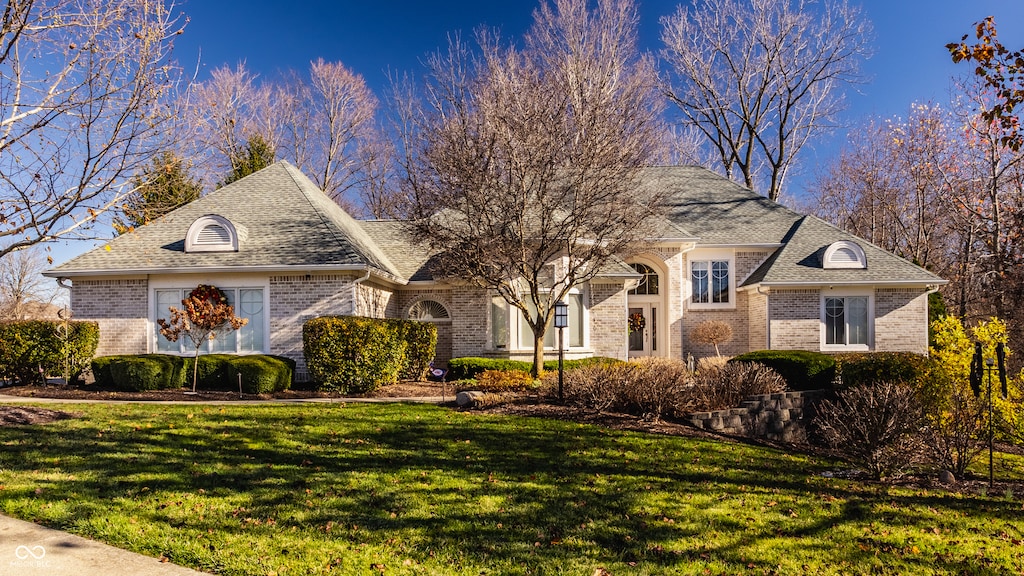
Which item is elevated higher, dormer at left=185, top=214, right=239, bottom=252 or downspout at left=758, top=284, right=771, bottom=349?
dormer at left=185, top=214, right=239, bottom=252

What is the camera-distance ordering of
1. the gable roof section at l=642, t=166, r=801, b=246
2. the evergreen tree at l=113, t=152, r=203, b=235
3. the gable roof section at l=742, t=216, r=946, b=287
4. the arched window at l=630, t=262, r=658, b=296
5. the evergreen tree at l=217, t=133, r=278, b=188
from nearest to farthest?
1. the evergreen tree at l=113, t=152, r=203, b=235
2. the gable roof section at l=742, t=216, r=946, b=287
3. the arched window at l=630, t=262, r=658, b=296
4. the gable roof section at l=642, t=166, r=801, b=246
5. the evergreen tree at l=217, t=133, r=278, b=188

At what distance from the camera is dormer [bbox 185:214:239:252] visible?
15.0m

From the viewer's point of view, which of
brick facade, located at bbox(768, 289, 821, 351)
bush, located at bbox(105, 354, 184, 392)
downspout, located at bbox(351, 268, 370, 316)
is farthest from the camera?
brick facade, located at bbox(768, 289, 821, 351)

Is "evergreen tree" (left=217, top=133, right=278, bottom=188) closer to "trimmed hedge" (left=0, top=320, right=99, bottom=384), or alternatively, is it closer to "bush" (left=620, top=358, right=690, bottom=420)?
"trimmed hedge" (left=0, top=320, right=99, bottom=384)

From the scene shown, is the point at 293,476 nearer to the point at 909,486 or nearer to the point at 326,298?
the point at 909,486

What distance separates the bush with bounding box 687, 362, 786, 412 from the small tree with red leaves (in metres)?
10.5

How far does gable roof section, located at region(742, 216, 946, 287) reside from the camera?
1761 centimetres

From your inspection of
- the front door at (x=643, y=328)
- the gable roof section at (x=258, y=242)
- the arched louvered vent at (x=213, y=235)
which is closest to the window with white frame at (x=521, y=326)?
the gable roof section at (x=258, y=242)

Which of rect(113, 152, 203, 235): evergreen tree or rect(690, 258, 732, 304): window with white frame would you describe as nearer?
rect(113, 152, 203, 235): evergreen tree

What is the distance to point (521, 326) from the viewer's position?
16422mm

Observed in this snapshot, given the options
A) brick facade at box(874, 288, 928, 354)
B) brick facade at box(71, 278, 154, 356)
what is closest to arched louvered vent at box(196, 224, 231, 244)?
brick facade at box(71, 278, 154, 356)

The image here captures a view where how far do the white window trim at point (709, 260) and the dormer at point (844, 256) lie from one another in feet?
9.49

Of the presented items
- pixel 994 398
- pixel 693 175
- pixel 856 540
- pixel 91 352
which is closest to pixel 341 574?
pixel 856 540

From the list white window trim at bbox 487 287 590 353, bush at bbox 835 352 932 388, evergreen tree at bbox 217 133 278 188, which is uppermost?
evergreen tree at bbox 217 133 278 188
